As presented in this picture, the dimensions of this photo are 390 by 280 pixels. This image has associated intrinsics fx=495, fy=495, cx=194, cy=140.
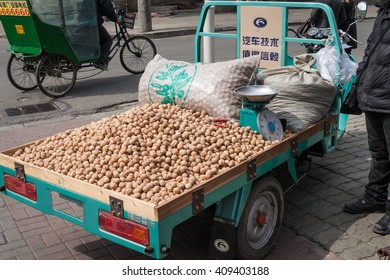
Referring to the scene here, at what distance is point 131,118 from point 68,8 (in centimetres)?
463

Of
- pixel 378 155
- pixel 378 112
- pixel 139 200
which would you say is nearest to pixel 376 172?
pixel 378 155

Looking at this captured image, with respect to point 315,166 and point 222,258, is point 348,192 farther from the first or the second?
point 222,258

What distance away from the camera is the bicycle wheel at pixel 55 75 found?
795 centimetres

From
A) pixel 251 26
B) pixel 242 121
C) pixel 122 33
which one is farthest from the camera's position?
pixel 122 33

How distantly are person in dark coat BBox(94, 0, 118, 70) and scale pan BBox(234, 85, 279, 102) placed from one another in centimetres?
538

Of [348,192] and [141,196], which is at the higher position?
[141,196]

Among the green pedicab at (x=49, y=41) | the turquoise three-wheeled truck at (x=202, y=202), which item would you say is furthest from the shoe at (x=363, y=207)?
the green pedicab at (x=49, y=41)

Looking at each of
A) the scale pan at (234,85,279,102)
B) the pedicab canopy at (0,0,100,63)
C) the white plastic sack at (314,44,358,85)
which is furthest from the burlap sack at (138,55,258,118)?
the pedicab canopy at (0,0,100,63)

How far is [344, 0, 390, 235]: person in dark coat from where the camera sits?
3668mm

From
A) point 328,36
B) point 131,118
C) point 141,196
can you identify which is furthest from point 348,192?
point 141,196

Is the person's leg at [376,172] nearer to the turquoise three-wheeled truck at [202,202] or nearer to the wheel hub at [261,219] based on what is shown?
the turquoise three-wheeled truck at [202,202]

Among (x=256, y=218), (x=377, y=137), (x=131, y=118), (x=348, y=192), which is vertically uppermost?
(x=131, y=118)

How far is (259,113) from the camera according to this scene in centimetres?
365

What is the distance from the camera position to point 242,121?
12.3ft
